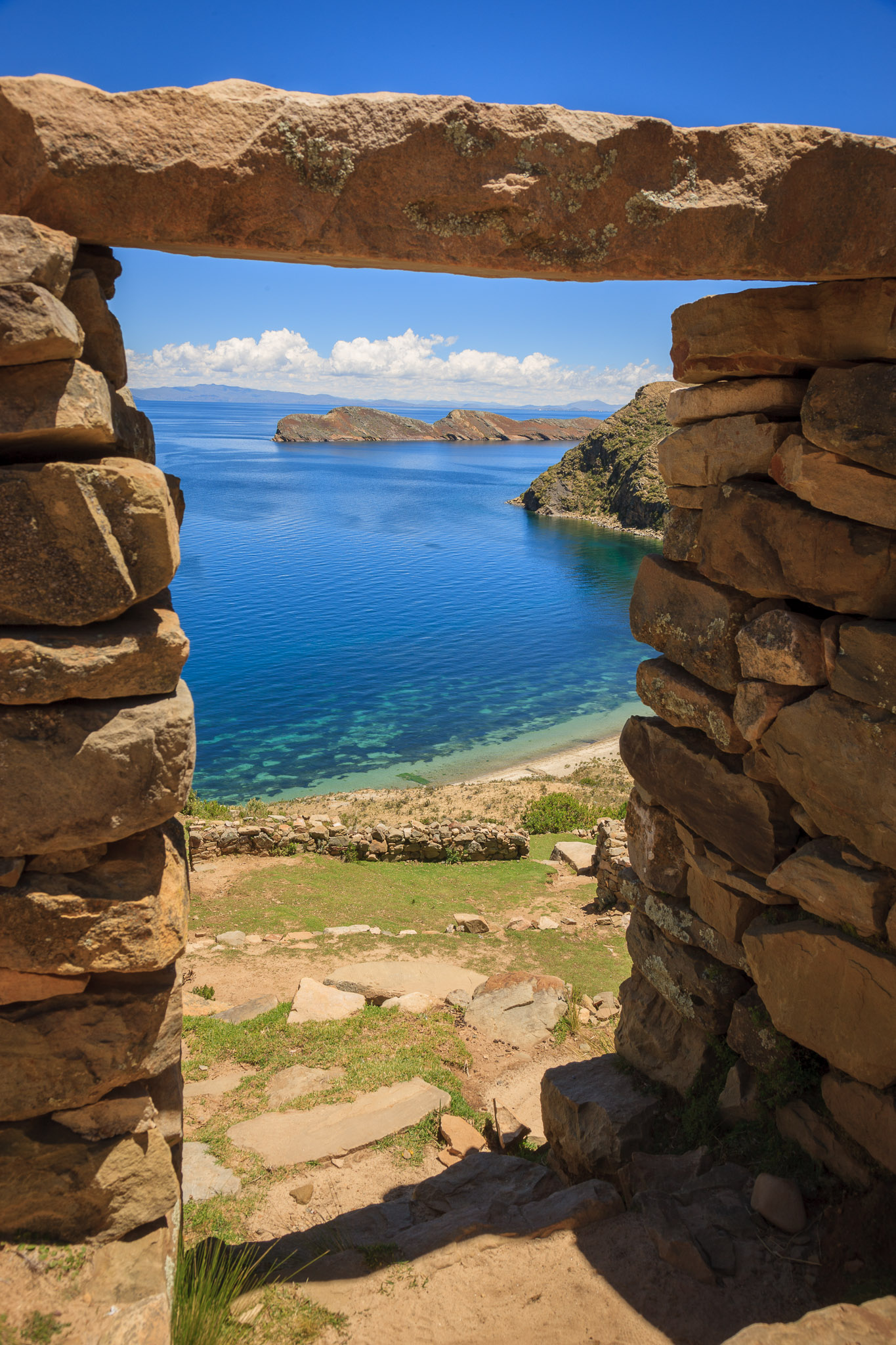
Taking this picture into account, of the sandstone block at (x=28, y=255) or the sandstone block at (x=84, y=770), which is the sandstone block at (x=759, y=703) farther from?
the sandstone block at (x=28, y=255)

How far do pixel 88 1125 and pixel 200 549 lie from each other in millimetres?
57588

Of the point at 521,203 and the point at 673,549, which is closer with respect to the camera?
the point at 521,203

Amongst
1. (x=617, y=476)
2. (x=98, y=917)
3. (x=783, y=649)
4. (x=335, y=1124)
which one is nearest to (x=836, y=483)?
(x=783, y=649)

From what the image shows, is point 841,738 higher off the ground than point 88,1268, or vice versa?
point 841,738

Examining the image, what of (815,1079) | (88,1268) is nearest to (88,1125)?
(88,1268)

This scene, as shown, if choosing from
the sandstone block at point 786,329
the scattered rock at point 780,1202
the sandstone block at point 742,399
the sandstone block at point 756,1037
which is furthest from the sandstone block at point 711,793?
the sandstone block at point 786,329

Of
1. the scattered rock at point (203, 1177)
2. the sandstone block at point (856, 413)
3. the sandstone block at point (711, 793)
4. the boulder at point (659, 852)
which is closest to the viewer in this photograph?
the sandstone block at point (856, 413)

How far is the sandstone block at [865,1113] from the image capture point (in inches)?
137

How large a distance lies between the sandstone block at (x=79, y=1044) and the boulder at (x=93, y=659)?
114 centimetres

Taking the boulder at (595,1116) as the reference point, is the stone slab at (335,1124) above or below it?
below

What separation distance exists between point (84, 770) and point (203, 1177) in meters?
3.34

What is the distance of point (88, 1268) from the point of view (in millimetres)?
3100

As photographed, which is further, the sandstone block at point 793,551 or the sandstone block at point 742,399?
the sandstone block at point 742,399

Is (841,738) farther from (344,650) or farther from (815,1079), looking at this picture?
(344,650)
